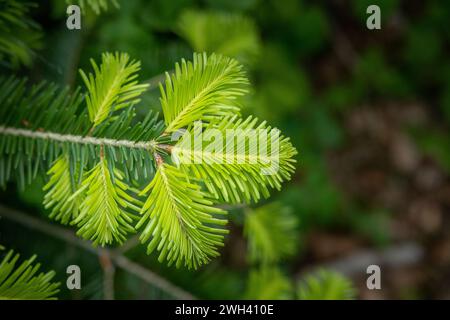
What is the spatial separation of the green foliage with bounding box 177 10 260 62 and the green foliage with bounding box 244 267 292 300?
1.75 feet

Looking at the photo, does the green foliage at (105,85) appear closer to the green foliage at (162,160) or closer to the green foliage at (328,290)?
the green foliage at (162,160)

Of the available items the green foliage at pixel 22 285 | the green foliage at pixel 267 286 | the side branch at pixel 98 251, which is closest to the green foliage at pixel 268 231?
the green foliage at pixel 267 286

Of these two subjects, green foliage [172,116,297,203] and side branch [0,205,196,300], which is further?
side branch [0,205,196,300]

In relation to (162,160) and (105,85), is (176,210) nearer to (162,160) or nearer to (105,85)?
(162,160)

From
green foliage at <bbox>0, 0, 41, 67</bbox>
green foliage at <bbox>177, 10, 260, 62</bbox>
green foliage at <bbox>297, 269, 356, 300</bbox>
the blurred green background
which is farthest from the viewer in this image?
the blurred green background

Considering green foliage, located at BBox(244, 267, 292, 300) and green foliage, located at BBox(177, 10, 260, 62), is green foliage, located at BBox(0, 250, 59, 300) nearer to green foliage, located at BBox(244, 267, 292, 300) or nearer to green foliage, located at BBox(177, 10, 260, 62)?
green foliage, located at BBox(244, 267, 292, 300)

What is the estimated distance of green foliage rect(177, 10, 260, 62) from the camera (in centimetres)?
105

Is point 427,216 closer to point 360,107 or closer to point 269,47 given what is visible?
point 360,107

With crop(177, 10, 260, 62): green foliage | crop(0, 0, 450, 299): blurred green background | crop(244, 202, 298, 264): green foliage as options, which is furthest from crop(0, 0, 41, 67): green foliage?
crop(0, 0, 450, 299): blurred green background

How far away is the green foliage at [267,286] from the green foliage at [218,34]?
534 mm

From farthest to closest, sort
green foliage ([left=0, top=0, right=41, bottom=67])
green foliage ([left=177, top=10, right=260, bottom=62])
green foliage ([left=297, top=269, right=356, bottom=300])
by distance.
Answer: green foliage ([left=177, top=10, right=260, bottom=62]) → green foliage ([left=297, top=269, right=356, bottom=300]) → green foliage ([left=0, top=0, right=41, bottom=67])

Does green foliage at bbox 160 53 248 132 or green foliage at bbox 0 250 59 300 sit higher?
green foliage at bbox 160 53 248 132

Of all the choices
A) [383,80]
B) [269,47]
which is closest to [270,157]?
[269,47]
